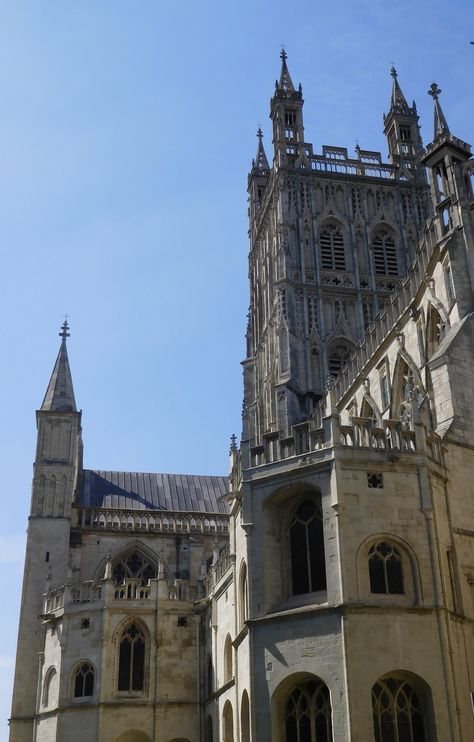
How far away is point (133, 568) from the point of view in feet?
155

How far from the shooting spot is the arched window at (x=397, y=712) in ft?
66.1

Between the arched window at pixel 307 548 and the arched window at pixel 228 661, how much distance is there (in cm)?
846

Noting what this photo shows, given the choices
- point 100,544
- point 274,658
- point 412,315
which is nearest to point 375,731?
point 274,658

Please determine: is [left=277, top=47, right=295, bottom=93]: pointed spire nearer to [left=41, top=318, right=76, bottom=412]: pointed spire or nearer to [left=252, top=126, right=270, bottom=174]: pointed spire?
[left=252, top=126, right=270, bottom=174]: pointed spire

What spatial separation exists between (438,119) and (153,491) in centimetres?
2878

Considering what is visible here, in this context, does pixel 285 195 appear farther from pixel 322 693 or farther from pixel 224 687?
pixel 322 693

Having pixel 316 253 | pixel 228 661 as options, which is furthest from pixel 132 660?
pixel 316 253

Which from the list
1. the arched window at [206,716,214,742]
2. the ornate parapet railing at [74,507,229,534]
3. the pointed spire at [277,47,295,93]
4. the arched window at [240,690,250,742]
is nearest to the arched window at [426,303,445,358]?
the arched window at [240,690,250,742]

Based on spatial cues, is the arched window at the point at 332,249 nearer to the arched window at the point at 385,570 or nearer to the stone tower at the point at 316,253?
the stone tower at the point at 316,253

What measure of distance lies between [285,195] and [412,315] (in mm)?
27724

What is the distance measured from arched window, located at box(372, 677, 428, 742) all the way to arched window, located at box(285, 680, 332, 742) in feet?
3.60

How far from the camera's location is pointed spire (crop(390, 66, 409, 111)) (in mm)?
64688

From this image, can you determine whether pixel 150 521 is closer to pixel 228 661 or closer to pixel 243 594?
pixel 228 661

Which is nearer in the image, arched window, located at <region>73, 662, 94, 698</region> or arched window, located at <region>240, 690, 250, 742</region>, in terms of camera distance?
arched window, located at <region>240, 690, 250, 742</region>
